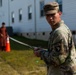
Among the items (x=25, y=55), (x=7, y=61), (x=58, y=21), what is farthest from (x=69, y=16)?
(x=58, y=21)

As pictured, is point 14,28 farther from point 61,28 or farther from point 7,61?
point 61,28

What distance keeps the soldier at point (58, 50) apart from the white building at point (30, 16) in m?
20.7

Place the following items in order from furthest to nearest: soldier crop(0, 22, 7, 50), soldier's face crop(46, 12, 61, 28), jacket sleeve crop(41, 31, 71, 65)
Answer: soldier crop(0, 22, 7, 50), soldier's face crop(46, 12, 61, 28), jacket sleeve crop(41, 31, 71, 65)

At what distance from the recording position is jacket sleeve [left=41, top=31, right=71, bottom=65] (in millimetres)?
3662

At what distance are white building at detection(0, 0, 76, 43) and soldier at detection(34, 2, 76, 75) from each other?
20.7 metres

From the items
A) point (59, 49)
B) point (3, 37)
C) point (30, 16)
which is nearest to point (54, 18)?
point (59, 49)

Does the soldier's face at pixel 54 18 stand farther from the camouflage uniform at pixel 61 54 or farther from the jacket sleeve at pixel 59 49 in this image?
the jacket sleeve at pixel 59 49

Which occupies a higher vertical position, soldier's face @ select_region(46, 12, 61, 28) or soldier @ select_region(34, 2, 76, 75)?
soldier's face @ select_region(46, 12, 61, 28)

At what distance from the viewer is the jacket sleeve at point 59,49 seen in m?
3.66

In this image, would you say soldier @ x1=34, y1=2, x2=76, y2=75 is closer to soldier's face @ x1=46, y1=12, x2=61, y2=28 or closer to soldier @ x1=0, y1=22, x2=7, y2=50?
soldier's face @ x1=46, y1=12, x2=61, y2=28

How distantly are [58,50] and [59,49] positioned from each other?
2 centimetres

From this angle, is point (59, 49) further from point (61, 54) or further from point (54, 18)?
point (54, 18)

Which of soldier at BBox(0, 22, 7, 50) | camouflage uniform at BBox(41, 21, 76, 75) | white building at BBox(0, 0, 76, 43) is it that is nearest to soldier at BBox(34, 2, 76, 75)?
camouflage uniform at BBox(41, 21, 76, 75)

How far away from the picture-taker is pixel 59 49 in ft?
12.0
